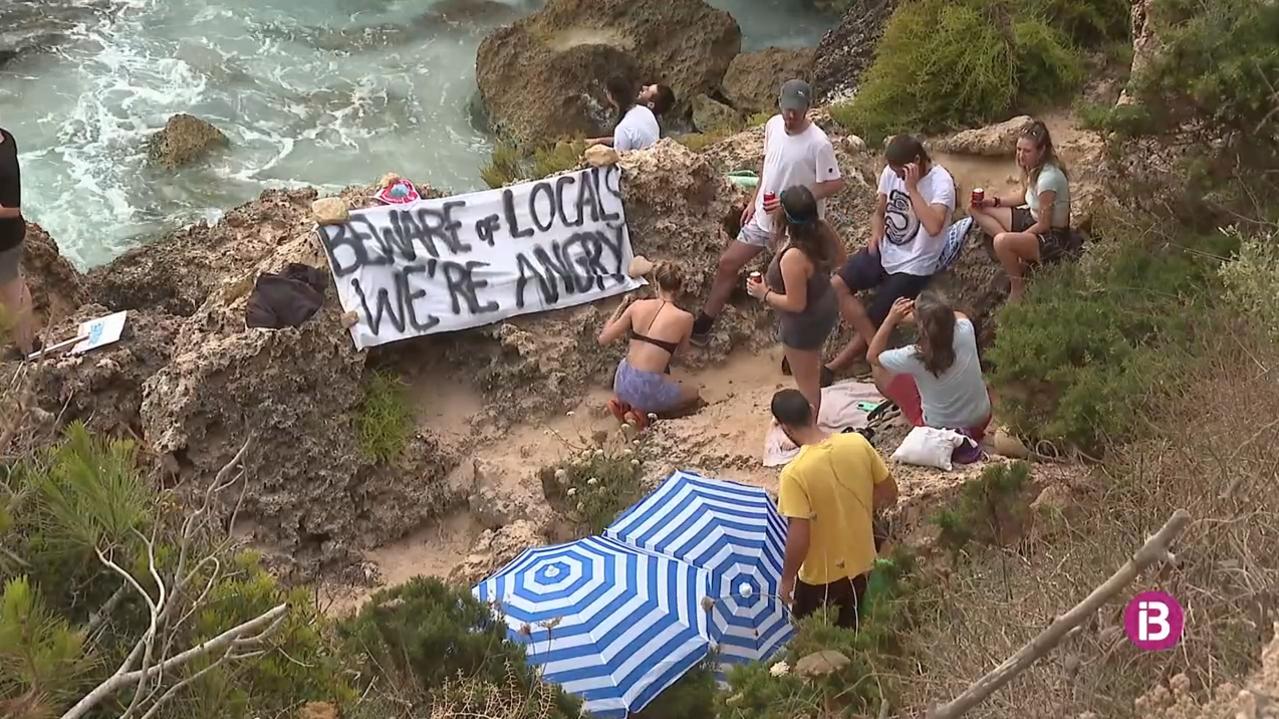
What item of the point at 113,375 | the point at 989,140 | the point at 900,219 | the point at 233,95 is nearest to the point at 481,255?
the point at 113,375

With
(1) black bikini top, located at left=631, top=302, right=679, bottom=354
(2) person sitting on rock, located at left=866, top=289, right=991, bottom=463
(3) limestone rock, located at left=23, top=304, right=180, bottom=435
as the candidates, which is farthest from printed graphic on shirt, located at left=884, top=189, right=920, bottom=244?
(3) limestone rock, located at left=23, top=304, right=180, bottom=435

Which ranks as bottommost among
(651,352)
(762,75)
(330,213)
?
(762,75)

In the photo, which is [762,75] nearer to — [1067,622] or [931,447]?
[931,447]

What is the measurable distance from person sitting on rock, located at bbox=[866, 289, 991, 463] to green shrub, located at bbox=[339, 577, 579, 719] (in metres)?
2.74

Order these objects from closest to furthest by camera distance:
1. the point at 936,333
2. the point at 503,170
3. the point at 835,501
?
the point at 835,501
the point at 936,333
the point at 503,170

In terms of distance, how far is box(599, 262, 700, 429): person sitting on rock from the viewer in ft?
25.5

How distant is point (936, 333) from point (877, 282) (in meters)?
1.86

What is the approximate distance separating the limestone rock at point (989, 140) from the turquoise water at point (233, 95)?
7055 mm

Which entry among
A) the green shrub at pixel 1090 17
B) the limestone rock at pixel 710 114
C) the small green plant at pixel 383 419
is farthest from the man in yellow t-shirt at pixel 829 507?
the limestone rock at pixel 710 114

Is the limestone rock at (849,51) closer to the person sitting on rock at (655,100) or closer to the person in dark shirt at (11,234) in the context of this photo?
the person sitting on rock at (655,100)

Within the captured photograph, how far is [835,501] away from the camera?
534 centimetres

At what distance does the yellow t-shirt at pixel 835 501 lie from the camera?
5289 mm

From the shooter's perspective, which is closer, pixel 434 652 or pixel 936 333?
pixel 434 652

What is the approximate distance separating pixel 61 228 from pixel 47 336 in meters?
7.62
